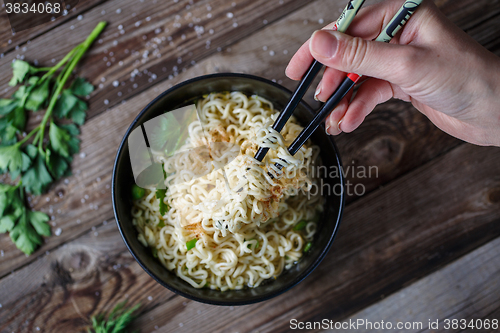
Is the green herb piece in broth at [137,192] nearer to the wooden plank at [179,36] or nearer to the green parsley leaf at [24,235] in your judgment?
the wooden plank at [179,36]

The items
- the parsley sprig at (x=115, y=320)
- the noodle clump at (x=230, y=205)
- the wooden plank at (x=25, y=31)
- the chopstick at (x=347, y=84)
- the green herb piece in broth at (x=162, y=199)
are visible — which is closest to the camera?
the chopstick at (x=347, y=84)

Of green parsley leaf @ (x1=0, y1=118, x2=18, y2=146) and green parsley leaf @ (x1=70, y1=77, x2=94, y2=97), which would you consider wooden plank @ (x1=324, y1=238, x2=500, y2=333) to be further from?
green parsley leaf @ (x1=0, y1=118, x2=18, y2=146)

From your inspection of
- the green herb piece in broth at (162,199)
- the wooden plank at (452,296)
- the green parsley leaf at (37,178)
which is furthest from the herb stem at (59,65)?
the wooden plank at (452,296)

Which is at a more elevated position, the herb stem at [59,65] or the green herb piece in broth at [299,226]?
the herb stem at [59,65]

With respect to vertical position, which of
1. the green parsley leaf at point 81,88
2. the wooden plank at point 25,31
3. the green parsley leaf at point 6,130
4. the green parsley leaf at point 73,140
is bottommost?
the green parsley leaf at point 73,140

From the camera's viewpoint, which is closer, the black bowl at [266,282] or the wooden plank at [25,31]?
the black bowl at [266,282]

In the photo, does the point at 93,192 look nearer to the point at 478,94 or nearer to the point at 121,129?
the point at 121,129
